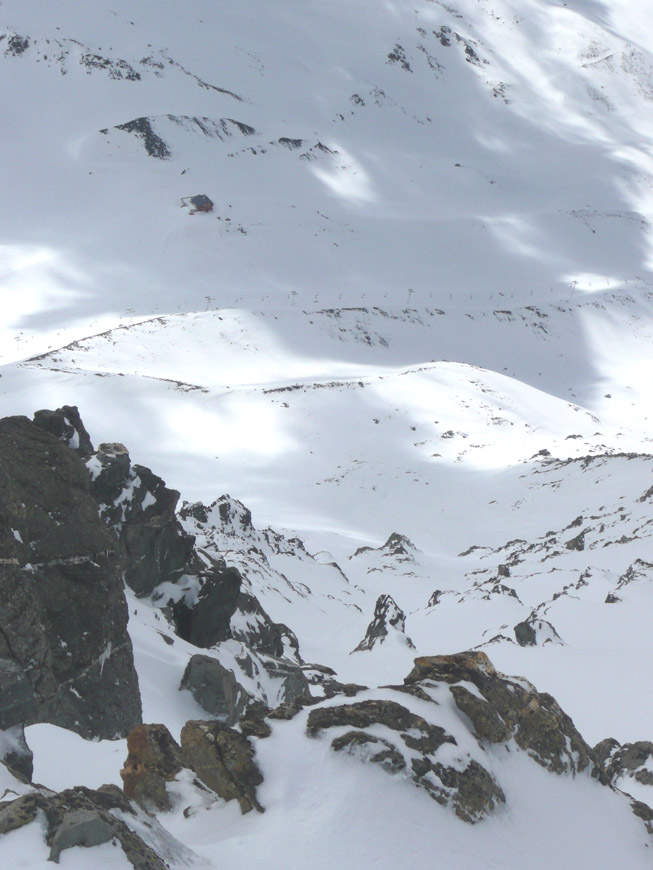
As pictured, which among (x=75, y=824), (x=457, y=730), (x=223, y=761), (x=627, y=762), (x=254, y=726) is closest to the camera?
(x=75, y=824)

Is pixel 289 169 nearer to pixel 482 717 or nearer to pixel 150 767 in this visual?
pixel 482 717

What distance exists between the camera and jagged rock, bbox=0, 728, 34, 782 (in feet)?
20.2

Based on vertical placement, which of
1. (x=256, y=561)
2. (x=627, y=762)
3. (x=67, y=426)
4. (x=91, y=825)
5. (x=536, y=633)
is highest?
(x=91, y=825)

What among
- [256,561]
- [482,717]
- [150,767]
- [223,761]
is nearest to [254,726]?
[223,761]

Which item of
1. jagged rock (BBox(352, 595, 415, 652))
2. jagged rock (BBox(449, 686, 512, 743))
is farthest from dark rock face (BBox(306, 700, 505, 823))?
jagged rock (BBox(352, 595, 415, 652))

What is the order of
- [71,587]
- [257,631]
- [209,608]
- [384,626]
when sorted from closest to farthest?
[71,587] → [209,608] → [257,631] → [384,626]

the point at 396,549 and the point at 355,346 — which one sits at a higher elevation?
the point at 396,549

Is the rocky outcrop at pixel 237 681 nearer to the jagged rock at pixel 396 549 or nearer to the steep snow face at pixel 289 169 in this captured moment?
the jagged rock at pixel 396 549

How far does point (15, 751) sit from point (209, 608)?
936cm

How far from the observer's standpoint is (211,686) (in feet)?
38.2

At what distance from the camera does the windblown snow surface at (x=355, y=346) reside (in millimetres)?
7172

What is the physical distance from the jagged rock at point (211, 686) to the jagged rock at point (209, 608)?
3.04 m

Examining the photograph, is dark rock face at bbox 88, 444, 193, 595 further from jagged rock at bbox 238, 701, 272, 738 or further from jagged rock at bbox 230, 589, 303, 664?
jagged rock at bbox 238, 701, 272, 738

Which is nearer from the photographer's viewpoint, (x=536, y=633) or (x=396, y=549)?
(x=536, y=633)
